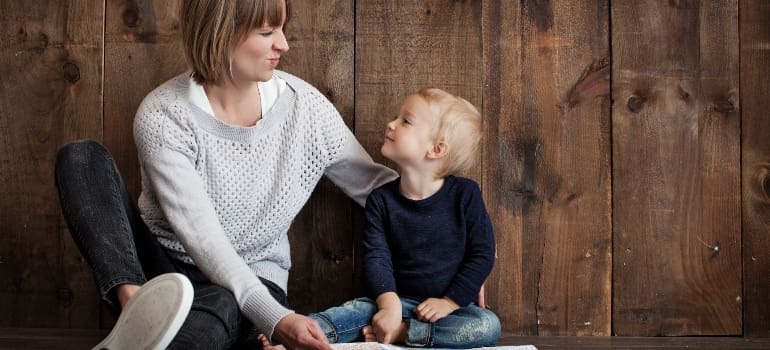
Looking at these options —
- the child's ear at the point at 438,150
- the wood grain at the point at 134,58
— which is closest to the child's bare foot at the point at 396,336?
the child's ear at the point at 438,150

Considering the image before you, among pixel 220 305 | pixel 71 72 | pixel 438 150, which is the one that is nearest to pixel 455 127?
pixel 438 150

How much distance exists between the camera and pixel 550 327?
5.33 feet

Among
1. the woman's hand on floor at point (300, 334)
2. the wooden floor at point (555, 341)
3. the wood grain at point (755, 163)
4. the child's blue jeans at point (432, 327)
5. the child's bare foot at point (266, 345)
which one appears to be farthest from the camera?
the wood grain at point (755, 163)

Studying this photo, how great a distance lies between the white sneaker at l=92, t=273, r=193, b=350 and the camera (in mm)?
1007

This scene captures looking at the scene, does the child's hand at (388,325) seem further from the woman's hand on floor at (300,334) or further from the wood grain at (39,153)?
the wood grain at (39,153)

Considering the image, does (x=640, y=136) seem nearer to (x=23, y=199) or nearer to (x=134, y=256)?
(x=134, y=256)

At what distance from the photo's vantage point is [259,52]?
137 cm

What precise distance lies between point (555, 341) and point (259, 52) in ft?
2.75

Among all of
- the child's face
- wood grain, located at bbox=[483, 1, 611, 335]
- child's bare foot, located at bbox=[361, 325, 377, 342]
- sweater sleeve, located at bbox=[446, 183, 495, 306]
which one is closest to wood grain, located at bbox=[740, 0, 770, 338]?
wood grain, located at bbox=[483, 1, 611, 335]

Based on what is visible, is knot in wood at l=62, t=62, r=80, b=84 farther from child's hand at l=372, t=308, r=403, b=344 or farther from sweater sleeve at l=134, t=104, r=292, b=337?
child's hand at l=372, t=308, r=403, b=344

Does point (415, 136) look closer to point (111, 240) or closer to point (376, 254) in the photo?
point (376, 254)

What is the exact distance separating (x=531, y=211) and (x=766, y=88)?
562 mm

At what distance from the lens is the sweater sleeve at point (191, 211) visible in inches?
48.1

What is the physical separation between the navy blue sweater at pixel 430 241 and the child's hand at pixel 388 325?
2.5 inches
